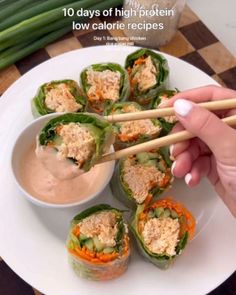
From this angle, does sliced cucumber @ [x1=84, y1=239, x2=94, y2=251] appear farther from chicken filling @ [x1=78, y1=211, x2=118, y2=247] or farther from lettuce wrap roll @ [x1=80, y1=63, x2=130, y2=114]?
lettuce wrap roll @ [x1=80, y1=63, x2=130, y2=114]

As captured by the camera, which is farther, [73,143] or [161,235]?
[161,235]

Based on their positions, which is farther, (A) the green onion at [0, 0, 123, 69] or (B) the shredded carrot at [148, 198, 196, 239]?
(A) the green onion at [0, 0, 123, 69]

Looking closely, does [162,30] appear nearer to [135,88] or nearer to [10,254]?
[135,88]

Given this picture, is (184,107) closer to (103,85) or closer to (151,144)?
(151,144)

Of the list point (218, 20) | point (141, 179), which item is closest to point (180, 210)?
point (141, 179)

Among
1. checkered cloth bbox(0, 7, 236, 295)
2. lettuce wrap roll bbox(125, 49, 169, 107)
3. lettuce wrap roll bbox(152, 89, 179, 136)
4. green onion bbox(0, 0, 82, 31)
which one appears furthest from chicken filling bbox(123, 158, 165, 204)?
green onion bbox(0, 0, 82, 31)

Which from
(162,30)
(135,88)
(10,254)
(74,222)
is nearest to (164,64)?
(135,88)

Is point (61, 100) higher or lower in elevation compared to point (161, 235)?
higher
